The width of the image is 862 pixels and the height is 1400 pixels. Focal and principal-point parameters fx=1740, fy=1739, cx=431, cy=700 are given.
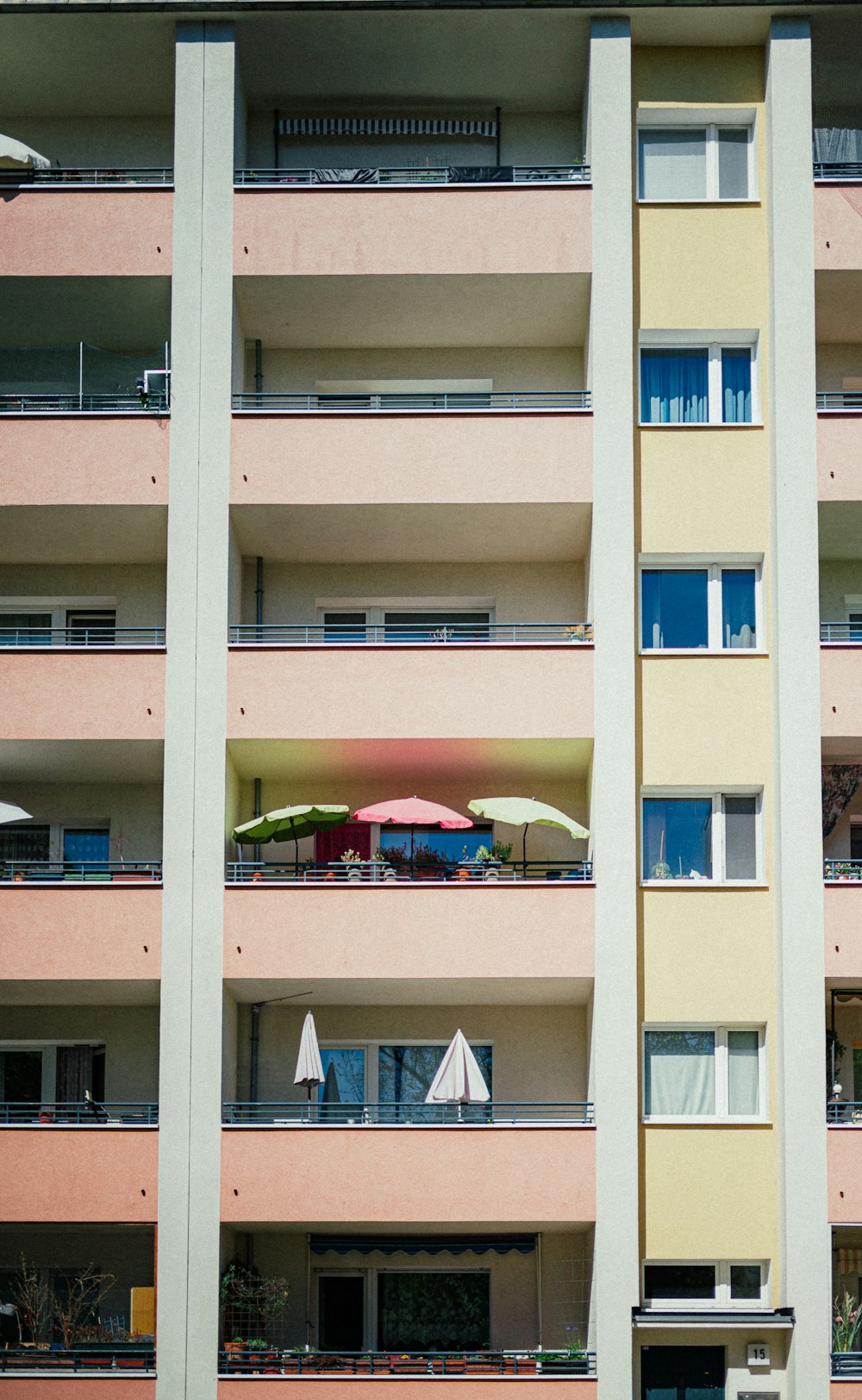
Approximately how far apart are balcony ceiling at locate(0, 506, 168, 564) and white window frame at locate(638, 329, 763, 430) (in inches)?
309

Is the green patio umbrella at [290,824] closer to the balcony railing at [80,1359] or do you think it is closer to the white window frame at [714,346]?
the balcony railing at [80,1359]

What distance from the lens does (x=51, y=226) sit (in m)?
27.2

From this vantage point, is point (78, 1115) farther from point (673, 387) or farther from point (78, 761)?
point (673, 387)

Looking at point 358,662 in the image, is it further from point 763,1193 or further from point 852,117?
point 852,117

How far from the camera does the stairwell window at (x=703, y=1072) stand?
25.1m

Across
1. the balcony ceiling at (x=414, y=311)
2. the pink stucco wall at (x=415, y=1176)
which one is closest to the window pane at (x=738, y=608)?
the balcony ceiling at (x=414, y=311)

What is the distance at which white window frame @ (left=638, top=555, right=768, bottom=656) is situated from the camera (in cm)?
2619

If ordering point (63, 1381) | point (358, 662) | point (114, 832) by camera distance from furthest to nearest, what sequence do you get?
point (114, 832)
point (358, 662)
point (63, 1381)

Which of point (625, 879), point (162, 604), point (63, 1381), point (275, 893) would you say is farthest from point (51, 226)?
point (63, 1381)

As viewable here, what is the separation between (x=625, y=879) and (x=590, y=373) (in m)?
7.84

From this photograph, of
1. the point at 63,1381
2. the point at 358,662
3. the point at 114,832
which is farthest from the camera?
the point at 114,832

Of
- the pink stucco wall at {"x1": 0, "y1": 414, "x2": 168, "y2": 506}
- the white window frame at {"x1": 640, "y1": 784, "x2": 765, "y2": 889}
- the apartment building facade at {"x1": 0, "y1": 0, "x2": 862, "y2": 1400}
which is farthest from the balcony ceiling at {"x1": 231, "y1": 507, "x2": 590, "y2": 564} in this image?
the white window frame at {"x1": 640, "y1": 784, "x2": 765, "y2": 889}

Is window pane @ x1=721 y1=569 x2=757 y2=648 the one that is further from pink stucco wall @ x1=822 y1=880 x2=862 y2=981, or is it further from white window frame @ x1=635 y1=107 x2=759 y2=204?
white window frame @ x1=635 y1=107 x2=759 y2=204

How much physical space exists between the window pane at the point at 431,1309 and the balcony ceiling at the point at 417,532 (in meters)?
11.2
